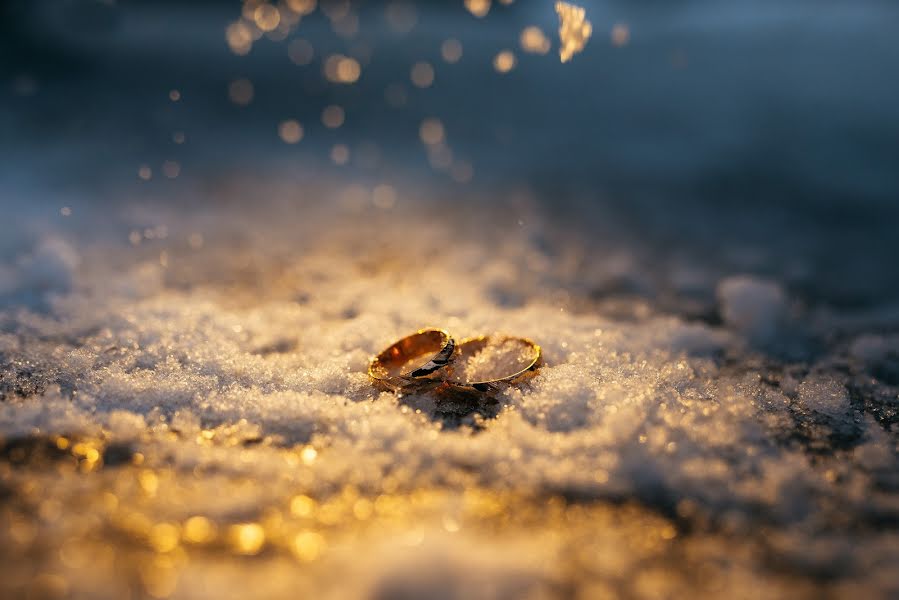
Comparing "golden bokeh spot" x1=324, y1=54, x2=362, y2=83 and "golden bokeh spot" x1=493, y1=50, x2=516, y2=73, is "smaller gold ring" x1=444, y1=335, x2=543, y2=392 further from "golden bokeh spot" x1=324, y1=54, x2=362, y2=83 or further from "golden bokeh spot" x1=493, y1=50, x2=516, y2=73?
"golden bokeh spot" x1=324, y1=54, x2=362, y2=83

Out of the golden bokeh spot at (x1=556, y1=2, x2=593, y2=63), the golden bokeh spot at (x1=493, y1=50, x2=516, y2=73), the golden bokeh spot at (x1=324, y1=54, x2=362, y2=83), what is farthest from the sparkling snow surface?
the golden bokeh spot at (x1=324, y1=54, x2=362, y2=83)

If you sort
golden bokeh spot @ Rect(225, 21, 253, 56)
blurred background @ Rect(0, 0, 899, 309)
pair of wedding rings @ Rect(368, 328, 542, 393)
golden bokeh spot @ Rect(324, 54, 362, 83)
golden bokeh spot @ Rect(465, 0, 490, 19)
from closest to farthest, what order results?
pair of wedding rings @ Rect(368, 328, 542, 393)
blurred background @ Rect(0, 0, 899, 309)
golden bokeh spot @ Rect(324, 54, 362, 83)
golden bokeh spot @ Rect(225, 21, 253, 56)
golden bokeh spot @ Rect(465, 0, 490, 19)

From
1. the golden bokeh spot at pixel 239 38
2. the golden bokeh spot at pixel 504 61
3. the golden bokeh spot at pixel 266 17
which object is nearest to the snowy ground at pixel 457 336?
the golden bokeh spot at pixel 504 61

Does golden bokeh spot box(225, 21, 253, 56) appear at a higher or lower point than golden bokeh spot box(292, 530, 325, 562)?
higher

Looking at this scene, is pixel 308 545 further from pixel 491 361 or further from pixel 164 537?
pixel 491 361

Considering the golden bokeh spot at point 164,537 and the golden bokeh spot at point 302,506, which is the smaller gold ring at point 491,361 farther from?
the golden bokeh spot at point 164,537
